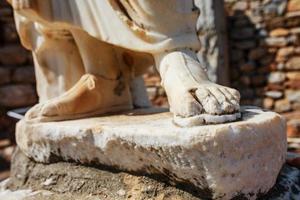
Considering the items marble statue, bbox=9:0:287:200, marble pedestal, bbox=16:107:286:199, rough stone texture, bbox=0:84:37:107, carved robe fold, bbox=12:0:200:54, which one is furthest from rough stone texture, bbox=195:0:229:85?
marble pedestal, bbox=16:107:286:199

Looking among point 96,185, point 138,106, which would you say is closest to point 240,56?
point 138,106

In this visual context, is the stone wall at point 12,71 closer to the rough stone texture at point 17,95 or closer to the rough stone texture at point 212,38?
the rough stone texture at point 17,95

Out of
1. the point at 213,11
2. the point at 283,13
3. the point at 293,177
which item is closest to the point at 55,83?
the point at 293,177

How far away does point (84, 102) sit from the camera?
5.23 feet

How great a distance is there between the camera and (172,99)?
128 cm

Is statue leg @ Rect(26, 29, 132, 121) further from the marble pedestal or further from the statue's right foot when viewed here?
the marble pedestal

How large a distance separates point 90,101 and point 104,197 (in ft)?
1.31

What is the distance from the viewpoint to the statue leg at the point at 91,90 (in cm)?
155

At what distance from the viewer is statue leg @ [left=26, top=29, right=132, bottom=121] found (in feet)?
5.10

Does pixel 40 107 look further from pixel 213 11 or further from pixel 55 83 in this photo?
pixel 213 11

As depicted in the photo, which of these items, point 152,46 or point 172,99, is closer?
point 172,99

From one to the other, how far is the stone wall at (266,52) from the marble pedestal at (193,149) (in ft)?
10.9

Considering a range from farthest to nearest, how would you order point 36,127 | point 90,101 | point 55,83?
1. point 55,83
2. point 90,101
3. point 36,127

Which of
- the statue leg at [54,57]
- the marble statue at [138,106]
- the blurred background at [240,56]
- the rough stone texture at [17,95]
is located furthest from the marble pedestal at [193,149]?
the rough stone texture at [17,95]
